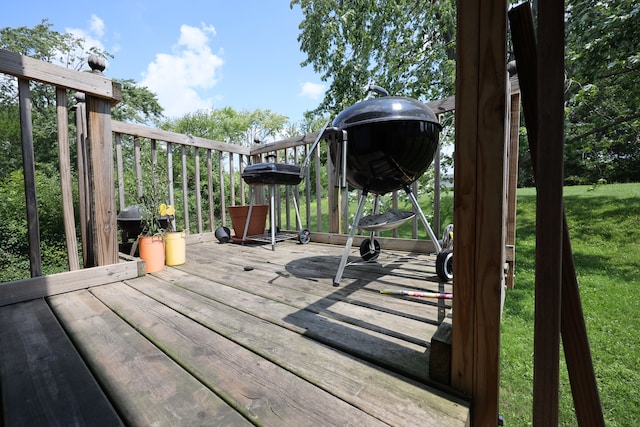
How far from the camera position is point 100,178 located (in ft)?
5.70

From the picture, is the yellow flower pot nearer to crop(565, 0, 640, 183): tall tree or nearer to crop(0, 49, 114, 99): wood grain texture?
crop(0, 49, 114, 99): wood grain texture

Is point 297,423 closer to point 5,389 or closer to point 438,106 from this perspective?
point 5,389

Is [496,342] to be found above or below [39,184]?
below

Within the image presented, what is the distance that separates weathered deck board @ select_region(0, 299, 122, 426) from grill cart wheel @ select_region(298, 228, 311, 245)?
89.0 inches

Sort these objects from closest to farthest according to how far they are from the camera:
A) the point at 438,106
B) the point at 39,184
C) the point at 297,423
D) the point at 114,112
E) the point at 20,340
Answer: the point at 297,423 → the point at 20,340 → the point at 438,106 → the point at 39,184 → the point at 114,112

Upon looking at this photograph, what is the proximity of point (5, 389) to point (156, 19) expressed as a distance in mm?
12620

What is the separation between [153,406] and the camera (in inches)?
27.2

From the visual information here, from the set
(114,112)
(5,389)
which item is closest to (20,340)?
(5,389)

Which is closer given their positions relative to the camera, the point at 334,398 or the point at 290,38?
the point at 334,398

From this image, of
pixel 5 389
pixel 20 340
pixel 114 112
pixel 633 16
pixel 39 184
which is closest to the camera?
pixel 5 389

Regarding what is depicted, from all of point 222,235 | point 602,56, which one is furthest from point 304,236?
point 602,56

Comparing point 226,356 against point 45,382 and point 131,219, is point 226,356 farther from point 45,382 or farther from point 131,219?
point 131,219

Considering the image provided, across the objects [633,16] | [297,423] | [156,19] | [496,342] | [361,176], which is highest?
[156,19]

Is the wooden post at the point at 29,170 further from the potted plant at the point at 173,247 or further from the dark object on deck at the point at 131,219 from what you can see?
the dark object on deck at the point at 131,219
